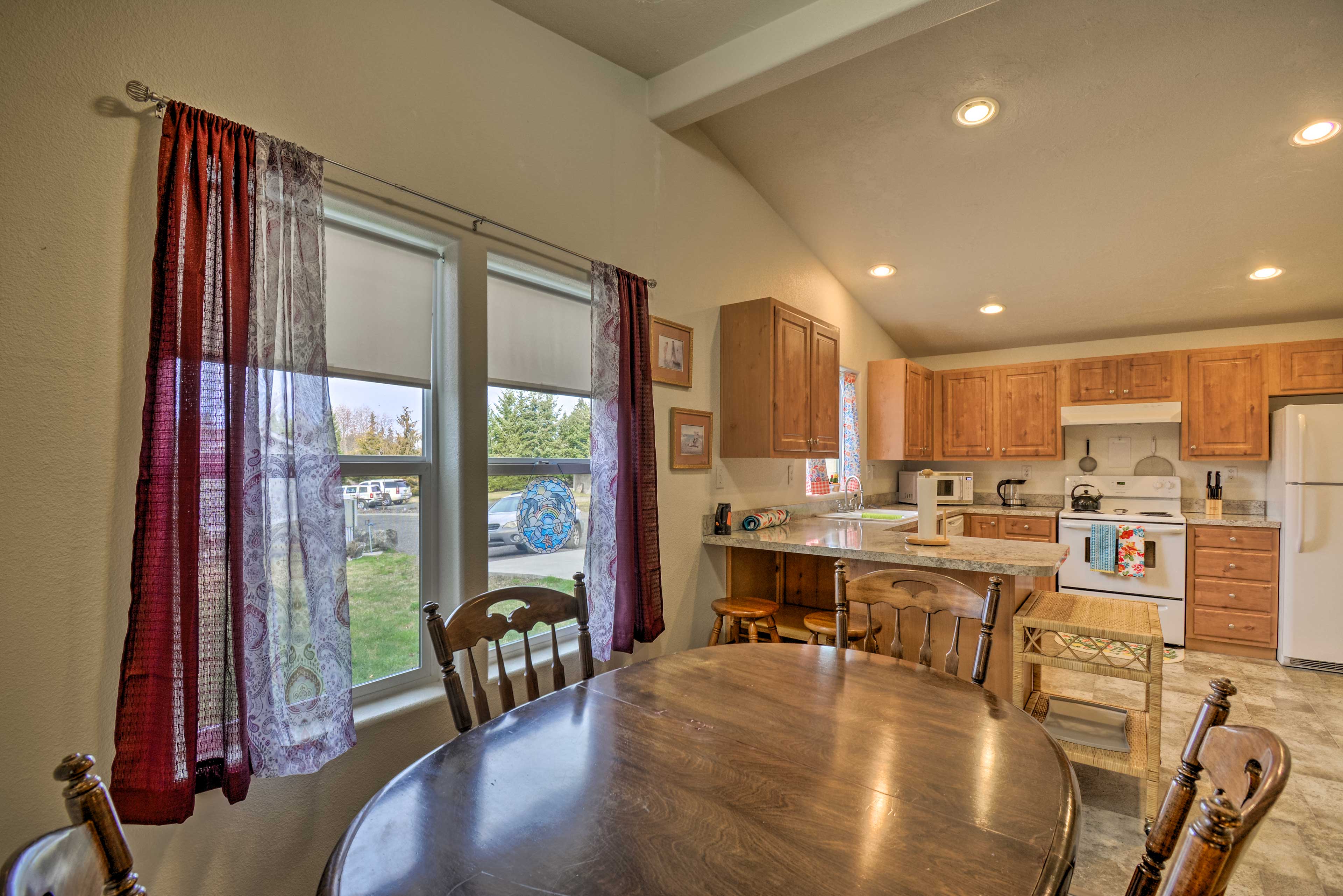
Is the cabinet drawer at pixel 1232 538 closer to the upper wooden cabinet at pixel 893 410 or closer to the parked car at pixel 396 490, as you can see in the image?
the upper wooden cabinet at pixel 893 410

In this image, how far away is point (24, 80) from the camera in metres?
1.20

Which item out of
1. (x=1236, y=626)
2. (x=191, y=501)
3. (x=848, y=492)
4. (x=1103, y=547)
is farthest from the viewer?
(x=848, y=492)

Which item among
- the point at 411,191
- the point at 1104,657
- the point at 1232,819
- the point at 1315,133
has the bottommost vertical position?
the point at 1104,657

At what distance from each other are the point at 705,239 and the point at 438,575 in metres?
2.12

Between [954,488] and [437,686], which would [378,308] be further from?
[954,488]

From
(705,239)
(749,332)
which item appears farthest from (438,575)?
(705,239)

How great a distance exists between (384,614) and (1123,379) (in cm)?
533

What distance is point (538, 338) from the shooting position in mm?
2305

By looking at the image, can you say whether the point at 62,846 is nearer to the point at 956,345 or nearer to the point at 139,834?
the point at 139,834

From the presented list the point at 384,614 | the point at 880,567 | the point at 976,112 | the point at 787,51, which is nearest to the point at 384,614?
the point at 384,614

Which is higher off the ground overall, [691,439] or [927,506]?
[691,439]

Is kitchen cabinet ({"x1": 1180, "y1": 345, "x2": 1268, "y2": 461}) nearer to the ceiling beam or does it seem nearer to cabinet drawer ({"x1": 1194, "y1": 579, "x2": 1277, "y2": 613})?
cabinet drawer ({"x1": 1194, "y1": 579, "x2": 1277, "y2": 613})

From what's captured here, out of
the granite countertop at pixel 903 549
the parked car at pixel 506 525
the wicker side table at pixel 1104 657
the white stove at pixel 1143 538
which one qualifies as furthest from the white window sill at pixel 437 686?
the white stove at pixel 1143 538

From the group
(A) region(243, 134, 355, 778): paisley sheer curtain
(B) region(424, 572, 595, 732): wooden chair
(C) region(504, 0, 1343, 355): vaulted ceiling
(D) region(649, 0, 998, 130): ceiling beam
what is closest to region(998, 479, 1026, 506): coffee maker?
(C) region(504, 0, 1343, 355): vaulted ceiling
